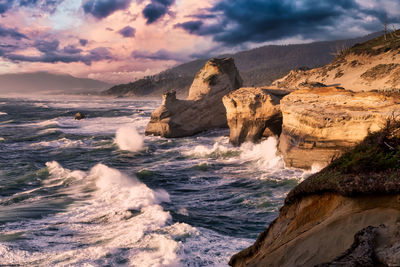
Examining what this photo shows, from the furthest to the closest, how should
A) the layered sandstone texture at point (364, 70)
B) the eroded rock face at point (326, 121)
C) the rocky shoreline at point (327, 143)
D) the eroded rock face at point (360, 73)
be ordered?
the layered sandstone texture at point (364, 70), the eroded rock face at point (360, 73), the eroded rock face at point (326, 121), the rocky shoreline at point (327, 143)

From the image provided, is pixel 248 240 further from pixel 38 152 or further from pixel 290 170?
pixel 38 152

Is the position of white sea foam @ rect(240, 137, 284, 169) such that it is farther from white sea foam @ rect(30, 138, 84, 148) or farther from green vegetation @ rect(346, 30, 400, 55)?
green vegetation @ rect(346, 30, 400, 55)

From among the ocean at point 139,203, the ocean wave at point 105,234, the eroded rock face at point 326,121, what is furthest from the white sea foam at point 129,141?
the eroded rock face at point 326,121

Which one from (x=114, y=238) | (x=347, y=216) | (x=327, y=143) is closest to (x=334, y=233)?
(x=347, y=216)

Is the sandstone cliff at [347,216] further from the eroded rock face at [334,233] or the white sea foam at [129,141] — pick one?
the white sea foam at [129,141]

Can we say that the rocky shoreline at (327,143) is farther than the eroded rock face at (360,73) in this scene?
No

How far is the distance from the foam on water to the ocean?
0.03 meters

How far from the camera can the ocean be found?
30.3ft

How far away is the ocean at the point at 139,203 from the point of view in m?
9.23

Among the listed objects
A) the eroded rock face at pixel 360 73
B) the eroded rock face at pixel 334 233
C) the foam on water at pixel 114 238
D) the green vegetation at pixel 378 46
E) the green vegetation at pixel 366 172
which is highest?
the green vegetation at pixel 378 46

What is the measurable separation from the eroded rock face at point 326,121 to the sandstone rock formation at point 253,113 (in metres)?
3.98

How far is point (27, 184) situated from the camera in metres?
17.5

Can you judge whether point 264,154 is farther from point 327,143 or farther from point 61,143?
point 61,143

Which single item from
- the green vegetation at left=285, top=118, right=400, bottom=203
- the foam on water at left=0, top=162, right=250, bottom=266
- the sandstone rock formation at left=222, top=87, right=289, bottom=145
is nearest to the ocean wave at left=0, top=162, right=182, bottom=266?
the foam on water at left=0, top=162, right=250, bottom=266
